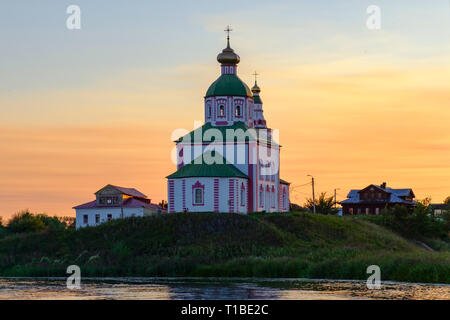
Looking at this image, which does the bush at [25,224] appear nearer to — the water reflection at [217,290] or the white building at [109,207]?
the white building at [109,207]

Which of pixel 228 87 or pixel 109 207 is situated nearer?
pixel 228 87

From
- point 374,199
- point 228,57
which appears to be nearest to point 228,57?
point 228,57

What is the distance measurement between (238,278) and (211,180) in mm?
20881

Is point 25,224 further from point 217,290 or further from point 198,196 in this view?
point 217,290

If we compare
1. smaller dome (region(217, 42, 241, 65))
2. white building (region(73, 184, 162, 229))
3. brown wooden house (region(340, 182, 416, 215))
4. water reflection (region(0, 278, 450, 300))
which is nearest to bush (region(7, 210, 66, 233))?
white building (region(73, 184, 162, 229))

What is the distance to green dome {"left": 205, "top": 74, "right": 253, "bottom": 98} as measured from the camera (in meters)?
78.0

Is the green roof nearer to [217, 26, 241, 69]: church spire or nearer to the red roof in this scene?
[217, 26, 241, 69]: church spire

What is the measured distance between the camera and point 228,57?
257ft

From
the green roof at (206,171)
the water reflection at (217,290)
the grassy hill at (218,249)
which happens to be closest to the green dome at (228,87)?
the green roof at (206,171)

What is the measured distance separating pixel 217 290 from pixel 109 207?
5232cm

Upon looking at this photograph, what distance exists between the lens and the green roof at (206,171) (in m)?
73.7

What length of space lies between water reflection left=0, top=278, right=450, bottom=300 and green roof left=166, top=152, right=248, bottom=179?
68.6ft
